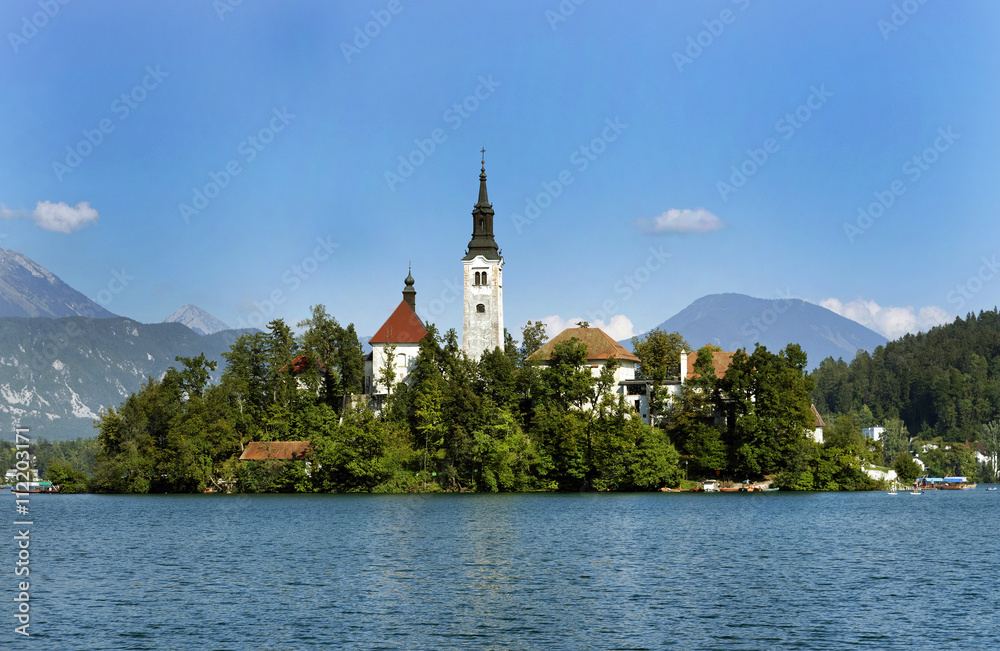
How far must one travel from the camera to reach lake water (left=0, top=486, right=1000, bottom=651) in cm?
2569

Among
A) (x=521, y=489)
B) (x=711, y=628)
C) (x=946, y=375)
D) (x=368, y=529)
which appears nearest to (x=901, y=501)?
(x=521, y=489)

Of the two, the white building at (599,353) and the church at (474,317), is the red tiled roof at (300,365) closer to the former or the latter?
the church at (474,317)

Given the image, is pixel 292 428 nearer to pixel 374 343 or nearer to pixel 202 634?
pixel 374 343

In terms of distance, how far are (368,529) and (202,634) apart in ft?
90.4

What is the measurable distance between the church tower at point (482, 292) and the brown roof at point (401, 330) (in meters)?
5.17

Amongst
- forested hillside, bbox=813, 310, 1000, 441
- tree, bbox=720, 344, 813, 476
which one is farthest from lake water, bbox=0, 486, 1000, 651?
forested hillside, bbox=813, 310, 1000, 441

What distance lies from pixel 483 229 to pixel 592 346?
728 inches

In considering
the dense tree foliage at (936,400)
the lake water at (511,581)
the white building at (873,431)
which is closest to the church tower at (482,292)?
the lake water at (511,581)

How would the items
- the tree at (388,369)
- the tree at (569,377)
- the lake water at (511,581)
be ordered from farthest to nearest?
the tree at (388,369) < the tree at (569,377) < the lake water at (511,581)

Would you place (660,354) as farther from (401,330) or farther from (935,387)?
(935,387)

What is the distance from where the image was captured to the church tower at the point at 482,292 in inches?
4033

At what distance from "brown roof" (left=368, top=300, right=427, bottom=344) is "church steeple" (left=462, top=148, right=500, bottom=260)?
911cm

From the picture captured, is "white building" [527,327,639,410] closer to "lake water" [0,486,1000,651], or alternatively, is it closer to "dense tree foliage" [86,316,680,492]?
"dense tree foliage" [86,316,680,492]

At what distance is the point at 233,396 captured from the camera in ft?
308
